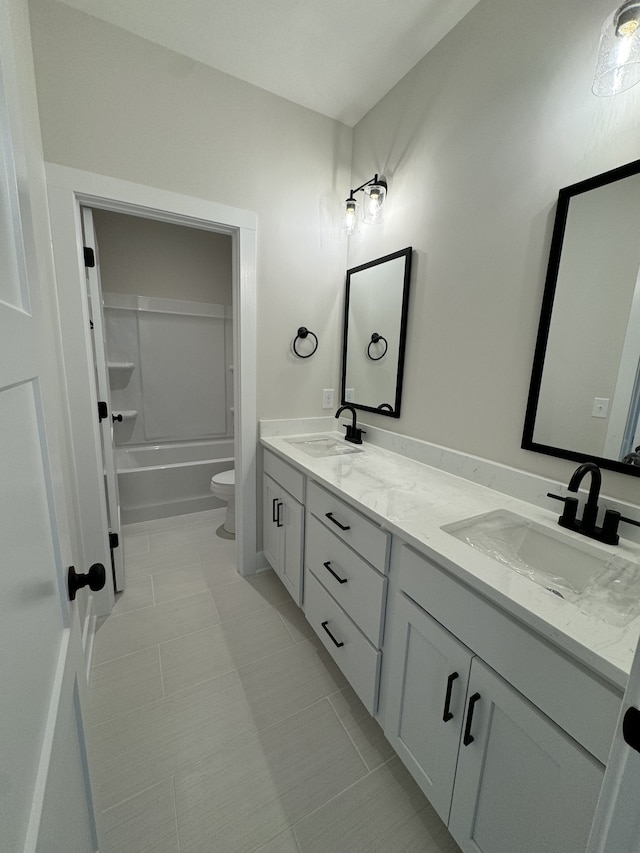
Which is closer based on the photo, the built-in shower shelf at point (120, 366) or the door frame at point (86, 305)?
the door frame at point (86, 305)

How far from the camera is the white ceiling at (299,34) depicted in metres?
Result: 1.32

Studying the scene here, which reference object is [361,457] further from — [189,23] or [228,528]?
[189,23]

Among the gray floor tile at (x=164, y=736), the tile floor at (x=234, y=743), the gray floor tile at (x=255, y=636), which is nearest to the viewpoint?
the tile floor at (x=234, y=743)

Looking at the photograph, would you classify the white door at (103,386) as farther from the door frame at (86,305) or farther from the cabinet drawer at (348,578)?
the cabinet drawer at (348,578)

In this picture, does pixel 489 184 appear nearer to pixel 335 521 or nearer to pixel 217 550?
pixel 335 521

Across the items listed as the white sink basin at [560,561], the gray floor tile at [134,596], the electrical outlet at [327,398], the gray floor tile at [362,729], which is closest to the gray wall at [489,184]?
the white sink basin at [560,561]

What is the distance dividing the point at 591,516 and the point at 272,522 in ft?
4.85

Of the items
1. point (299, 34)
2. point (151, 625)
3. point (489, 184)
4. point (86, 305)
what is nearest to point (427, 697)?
point (151, 625)

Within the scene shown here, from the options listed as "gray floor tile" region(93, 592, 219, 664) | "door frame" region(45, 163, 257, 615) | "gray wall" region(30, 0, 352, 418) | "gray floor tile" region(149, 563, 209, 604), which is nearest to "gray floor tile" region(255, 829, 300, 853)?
"gray floor tile" region(93, 592, 219, 664)

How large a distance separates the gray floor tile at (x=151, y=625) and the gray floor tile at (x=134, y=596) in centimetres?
4

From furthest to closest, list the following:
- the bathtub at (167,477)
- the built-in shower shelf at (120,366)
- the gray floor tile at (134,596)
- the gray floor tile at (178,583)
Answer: the built-in shower shelf at (120,366), the bathtub at (167,477), the gray floor tile at (178,583), the gray floor tile at (134,596)

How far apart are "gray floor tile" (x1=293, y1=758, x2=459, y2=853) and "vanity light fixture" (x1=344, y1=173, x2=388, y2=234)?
7.93ft

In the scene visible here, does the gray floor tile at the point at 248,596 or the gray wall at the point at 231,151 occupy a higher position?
the gray wall at the point at 231,151

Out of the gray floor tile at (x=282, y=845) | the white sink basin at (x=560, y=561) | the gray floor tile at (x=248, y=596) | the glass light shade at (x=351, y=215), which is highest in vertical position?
the glass light shade at (x=351, y=215)
